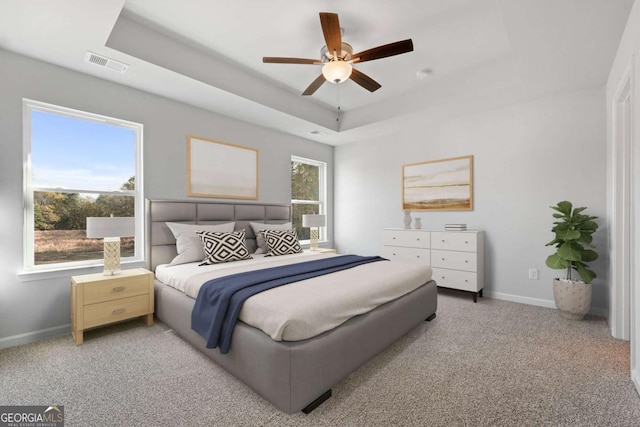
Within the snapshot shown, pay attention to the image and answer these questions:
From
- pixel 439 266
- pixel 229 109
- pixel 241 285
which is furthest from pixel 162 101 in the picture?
pixel 439 266

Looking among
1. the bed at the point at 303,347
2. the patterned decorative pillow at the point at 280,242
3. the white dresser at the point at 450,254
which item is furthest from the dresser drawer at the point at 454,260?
the patterned decorative pillow at the point at 280,242

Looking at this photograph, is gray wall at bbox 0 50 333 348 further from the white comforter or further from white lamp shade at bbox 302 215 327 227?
white lamp shade at bbox 302 215 327 227

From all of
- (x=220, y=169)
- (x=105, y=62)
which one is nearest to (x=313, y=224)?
(x=220, y=169)

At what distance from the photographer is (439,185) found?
14.5 feet

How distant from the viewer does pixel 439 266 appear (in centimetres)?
400

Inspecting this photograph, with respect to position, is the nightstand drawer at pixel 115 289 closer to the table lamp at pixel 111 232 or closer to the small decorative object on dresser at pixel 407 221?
the table lamp at pixel 111 232

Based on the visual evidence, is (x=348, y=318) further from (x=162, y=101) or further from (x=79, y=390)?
(x=162, y=101)

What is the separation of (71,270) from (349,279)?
271cm

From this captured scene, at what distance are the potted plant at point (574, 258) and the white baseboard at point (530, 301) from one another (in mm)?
330

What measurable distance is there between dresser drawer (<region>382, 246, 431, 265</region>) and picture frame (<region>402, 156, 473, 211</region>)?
2.41ft

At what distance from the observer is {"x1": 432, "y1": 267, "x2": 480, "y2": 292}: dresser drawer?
146 inches

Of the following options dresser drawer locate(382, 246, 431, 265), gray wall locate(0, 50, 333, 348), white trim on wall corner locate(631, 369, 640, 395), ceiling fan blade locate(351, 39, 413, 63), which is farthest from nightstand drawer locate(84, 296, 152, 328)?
white trim on wall corner locate(631, 369, 640, 395)

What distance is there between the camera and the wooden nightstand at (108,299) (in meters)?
2.52

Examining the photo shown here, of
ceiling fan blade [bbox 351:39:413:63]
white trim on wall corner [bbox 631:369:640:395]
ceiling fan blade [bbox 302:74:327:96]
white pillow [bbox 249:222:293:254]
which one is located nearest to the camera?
white trim on wall corner [bbox 631:369:640:395]
